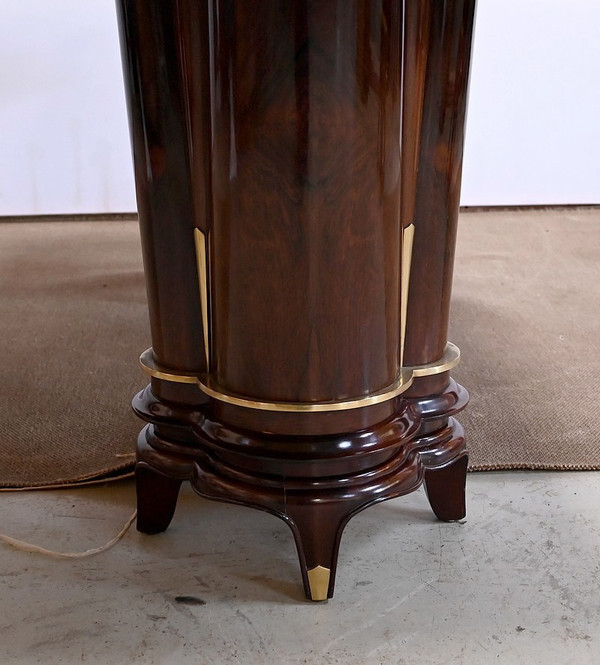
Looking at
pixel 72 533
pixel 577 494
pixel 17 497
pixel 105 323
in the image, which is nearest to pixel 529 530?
pixel 577 494

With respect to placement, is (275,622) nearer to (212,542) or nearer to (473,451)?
(212,542)

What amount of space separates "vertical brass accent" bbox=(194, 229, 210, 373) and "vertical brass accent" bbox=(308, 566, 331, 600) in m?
0.28

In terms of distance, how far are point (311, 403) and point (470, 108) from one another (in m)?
2.82

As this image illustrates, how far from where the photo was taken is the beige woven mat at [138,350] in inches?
50.7

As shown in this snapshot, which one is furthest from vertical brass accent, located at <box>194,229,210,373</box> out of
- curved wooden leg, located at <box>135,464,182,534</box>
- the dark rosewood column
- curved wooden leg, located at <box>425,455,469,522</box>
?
curved wooden leg, located at <box>425,455,469,522</box>

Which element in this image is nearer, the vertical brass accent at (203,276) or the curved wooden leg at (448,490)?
the vertical brass accent at (203,276)

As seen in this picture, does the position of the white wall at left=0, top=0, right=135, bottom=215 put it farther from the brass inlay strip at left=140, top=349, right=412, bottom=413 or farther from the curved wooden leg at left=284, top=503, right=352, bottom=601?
the curved wooden leg at left=284, top=503, right=352, bottom=601

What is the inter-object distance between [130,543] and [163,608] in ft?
0.52

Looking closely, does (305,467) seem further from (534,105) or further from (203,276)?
(534,105)

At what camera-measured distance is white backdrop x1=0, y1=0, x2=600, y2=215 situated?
3.21 meters

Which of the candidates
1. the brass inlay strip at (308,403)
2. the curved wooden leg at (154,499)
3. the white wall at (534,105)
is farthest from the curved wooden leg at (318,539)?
the white wall at (534,105)

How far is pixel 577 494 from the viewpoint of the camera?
45.7 inches

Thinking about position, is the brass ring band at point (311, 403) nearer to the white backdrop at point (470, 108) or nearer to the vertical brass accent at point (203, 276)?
the vertical brass accent at point (203, 276)

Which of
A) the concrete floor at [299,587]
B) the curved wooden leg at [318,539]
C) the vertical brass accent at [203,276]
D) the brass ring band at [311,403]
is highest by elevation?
the vertical brass accent at [203,276]
